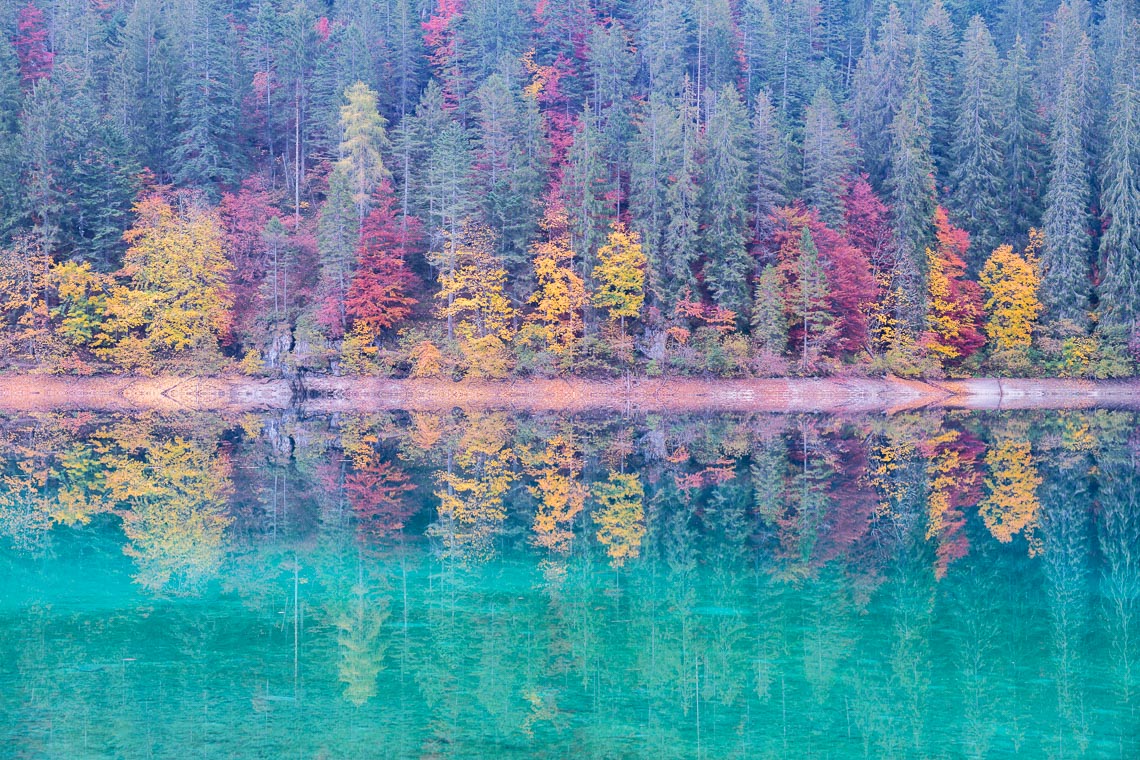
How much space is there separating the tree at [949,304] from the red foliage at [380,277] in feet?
97.5

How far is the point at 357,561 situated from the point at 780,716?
9.01m

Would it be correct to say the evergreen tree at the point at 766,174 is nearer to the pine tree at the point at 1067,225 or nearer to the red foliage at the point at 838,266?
the red foliage at the point at 838,266

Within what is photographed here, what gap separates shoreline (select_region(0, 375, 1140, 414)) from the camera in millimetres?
58469

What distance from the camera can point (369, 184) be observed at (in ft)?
225

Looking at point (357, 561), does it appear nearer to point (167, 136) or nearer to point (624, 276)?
point (624, 276)

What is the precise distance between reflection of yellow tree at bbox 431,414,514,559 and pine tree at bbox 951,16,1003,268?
144 ft

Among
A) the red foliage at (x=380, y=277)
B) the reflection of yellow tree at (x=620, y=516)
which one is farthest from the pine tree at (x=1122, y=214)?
the reflection of yellow tree at (x=620, y=516)

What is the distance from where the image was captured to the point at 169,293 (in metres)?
61.9

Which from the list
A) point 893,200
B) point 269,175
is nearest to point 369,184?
point 269,175

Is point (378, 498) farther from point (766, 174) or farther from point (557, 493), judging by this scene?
point (766, 174)

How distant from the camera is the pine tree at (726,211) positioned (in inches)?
2461

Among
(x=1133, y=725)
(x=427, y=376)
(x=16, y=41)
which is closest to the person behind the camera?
(x=1133, y=725)

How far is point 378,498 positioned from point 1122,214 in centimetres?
5603

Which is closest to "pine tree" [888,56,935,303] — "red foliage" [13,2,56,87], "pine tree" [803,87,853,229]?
"pine tree" [803,87,853,229]
